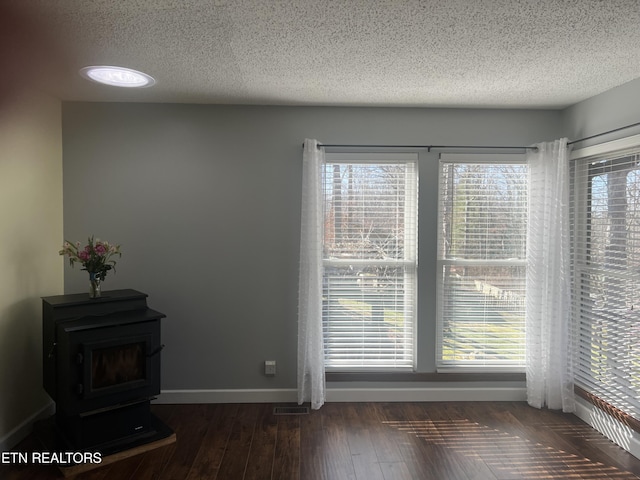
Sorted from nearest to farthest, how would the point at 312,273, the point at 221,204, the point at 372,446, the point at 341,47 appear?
1. the point at 341,47
2. the point at 372,446
3. the point at 312,273
4. the point at 221,204

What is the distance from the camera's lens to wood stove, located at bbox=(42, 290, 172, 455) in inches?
89.4

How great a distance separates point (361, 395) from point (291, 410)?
0.58 m

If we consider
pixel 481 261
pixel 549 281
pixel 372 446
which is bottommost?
pixel 372 446

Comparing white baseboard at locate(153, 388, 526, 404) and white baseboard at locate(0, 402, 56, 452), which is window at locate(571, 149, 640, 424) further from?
white baseboard at locate(0, 402, 56, 452)

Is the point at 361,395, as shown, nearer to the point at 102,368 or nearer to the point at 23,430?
the point at 102,368

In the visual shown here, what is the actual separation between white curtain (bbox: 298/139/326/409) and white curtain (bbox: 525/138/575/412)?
5.43ft

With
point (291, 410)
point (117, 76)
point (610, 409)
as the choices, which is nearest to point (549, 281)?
point (610, 409)

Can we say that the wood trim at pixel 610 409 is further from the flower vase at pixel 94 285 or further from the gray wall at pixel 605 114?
the flower vase at pixel 94 285

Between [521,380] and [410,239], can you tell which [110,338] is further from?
[521,380]

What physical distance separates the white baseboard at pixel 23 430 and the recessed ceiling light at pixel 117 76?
2.28m

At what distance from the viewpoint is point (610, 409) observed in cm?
266

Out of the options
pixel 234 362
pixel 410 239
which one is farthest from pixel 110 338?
pixel 410 239

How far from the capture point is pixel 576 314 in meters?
2.97

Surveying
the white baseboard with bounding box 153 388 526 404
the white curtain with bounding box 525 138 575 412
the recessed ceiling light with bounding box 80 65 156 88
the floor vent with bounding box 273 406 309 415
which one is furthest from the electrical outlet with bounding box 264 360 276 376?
the recessed ceiling light with bounding box 80 65 156 88
